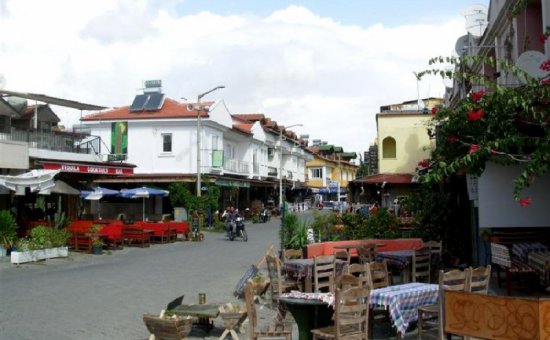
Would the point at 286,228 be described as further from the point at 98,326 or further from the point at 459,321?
the point at 459,321

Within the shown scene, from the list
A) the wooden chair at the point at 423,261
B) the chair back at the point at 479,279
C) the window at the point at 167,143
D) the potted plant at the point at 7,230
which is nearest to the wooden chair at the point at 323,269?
the wooden chair at the point at 423,261

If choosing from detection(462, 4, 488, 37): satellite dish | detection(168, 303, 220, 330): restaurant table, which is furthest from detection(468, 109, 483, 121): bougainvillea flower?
detection(462, 4, 488, 37): satellite dish

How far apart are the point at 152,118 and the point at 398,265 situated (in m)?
30.3

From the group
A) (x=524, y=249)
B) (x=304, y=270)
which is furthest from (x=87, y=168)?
(x=524, y=249)

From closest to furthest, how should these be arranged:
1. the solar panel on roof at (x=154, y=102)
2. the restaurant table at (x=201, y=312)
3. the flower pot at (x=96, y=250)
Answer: the restaurant table at (x=201, y=312) < the flower pot at (x=96, y=250) < the solar panel on roof at (x=154, y=102)

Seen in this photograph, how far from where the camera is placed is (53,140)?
2598cm

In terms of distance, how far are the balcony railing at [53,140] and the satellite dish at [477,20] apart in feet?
55.2

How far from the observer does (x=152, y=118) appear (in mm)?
39844

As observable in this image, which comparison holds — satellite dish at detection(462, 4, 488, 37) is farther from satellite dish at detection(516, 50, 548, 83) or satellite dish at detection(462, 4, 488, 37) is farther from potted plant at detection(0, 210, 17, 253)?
potted plant at detection(0, 210, 17, 253)

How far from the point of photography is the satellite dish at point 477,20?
65.8 feet

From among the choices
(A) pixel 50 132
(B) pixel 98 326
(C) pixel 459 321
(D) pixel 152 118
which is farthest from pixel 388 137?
(C) pixel 459 321

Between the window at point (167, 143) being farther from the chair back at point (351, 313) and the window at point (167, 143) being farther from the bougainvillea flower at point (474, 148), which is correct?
the chair back at point (351, 313)

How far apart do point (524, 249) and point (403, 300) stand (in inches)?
209

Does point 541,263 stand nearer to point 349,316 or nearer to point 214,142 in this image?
point 349,316
